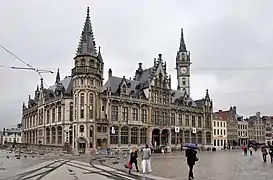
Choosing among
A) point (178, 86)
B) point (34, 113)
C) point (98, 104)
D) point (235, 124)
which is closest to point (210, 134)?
point (178, 86)

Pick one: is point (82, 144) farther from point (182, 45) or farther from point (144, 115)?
point (182, 45)

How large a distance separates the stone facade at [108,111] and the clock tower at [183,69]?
11595 millimetres

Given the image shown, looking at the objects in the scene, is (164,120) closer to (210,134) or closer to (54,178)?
(210,134)

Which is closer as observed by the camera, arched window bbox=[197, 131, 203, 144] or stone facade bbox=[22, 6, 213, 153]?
stone facade bbox=[22, 6, 213, 153]

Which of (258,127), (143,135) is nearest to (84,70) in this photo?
(143,135)

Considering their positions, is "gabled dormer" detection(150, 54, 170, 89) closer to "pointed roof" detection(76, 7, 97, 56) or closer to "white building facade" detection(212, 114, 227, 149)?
"pointed roof" detection(76, 7, 97, 56)

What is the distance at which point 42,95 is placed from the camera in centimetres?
7444

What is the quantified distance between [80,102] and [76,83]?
11.7 ft

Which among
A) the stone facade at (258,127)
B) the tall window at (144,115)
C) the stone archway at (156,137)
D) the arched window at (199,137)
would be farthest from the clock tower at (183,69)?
the stone facade at (258,127)


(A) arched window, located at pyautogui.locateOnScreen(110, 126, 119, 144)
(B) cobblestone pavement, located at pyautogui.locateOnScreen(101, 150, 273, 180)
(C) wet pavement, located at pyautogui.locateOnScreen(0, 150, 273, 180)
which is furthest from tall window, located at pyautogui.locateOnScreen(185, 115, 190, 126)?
(C) wet pavement, located at pyautogui.locateOnScreen(0, 150, 273, 180)

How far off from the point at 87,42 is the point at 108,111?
43.9ft

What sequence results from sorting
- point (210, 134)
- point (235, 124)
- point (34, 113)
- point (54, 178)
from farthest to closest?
point (235, 124), point (210, 134), point (34, 113), point (54, 178)

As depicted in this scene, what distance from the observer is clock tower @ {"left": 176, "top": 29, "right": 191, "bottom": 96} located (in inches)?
3856

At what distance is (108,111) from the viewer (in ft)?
205
